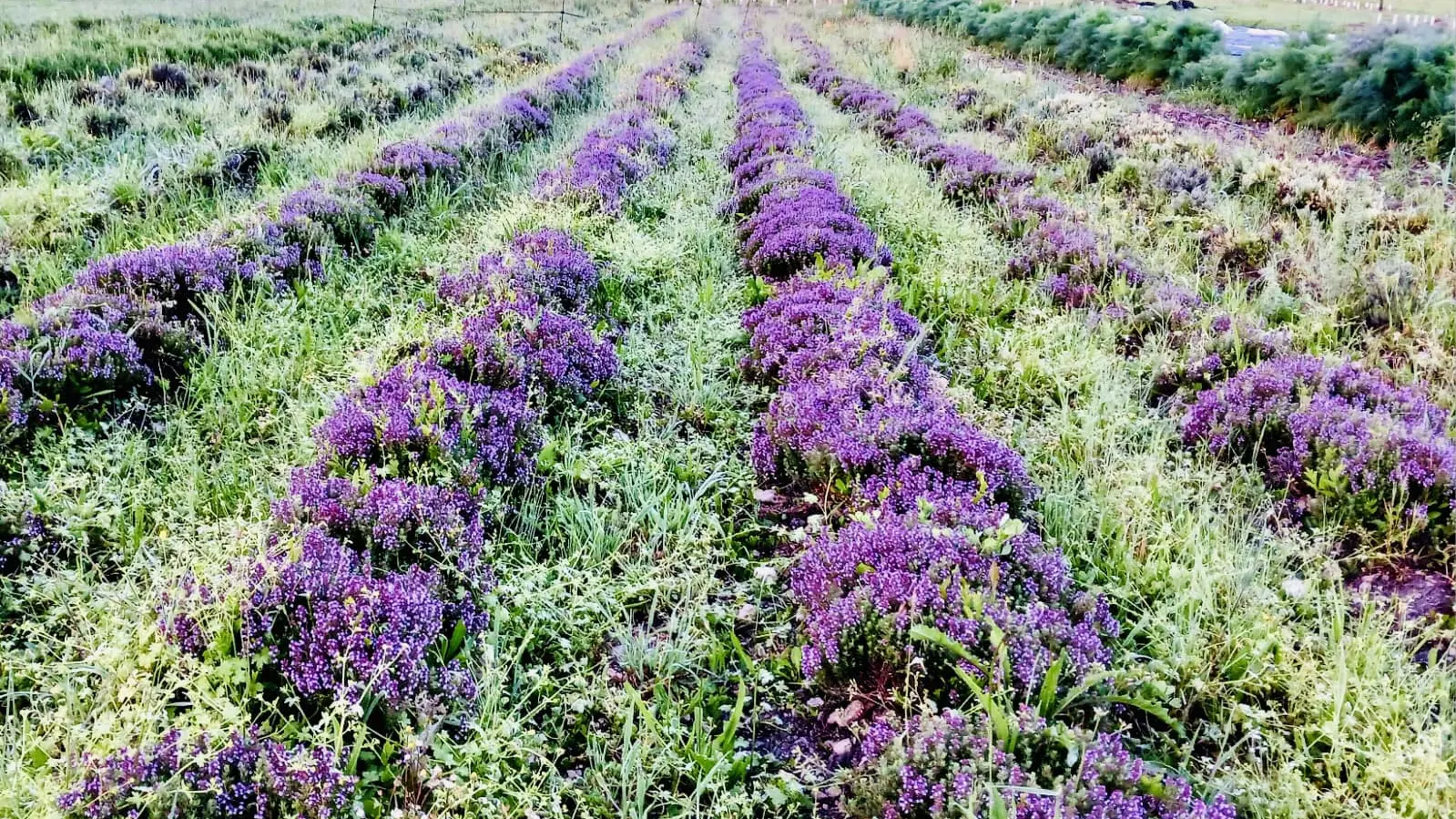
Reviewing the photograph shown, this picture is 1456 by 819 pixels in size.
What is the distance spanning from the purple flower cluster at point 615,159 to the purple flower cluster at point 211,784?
20.1 ft

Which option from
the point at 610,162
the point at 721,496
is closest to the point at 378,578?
the point at 721,496

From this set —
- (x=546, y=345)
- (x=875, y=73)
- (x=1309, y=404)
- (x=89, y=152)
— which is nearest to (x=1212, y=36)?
(x=875, y=73)

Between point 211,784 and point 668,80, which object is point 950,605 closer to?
point 211,784

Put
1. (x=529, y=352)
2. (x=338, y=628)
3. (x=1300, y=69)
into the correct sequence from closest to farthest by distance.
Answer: (x=338, y=628)
(x=529, y=352)
(x=1300, y=69)

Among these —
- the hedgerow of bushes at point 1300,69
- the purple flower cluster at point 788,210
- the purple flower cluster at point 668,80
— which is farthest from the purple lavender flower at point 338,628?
the hedgerow of bushes at point 1300,69

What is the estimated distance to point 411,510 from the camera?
3.23 metres

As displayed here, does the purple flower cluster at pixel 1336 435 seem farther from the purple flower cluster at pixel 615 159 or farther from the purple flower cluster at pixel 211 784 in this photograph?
the purple flower cluster at pixel 615 159

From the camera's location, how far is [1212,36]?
Answer: 17.8 metres

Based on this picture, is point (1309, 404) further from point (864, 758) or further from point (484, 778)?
point (484, 778)

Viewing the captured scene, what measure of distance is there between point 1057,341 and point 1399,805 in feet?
11.1

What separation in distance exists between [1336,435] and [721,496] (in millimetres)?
2883

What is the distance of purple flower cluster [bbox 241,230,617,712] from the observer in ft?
8.70

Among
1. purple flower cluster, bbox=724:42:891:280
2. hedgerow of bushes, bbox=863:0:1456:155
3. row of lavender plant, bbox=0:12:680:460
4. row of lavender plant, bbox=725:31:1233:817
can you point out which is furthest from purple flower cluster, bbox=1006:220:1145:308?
hedgerow of bushes, bbox=863:0:1456:155

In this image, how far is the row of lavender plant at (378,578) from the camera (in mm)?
2219
